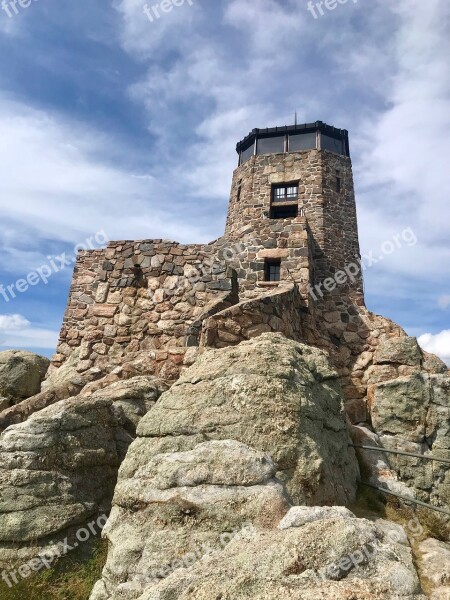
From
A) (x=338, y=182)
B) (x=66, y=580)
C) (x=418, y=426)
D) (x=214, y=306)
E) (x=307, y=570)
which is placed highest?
(x=338, y=182)

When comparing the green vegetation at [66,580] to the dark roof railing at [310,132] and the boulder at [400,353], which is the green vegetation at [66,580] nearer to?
the boulder at [400,353]

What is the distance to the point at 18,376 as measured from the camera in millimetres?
11633

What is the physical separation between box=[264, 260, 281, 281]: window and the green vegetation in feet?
26.6

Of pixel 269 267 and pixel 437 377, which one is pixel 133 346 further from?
pixel 437 377

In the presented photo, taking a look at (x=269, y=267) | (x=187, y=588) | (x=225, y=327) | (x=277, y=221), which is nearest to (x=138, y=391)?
(x=225, y=327)

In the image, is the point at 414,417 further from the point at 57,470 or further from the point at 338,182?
the point at 338,182

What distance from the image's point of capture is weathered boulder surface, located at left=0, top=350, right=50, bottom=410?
11297 millimetres

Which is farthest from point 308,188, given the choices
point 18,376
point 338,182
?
point 18,376

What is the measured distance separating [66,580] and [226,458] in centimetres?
243

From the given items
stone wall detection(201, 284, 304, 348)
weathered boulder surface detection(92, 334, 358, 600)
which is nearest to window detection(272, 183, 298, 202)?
stone wall detection(201, 284, 304, 348)

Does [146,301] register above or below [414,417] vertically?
above

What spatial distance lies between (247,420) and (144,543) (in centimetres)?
166

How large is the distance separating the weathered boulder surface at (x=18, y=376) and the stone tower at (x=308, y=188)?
10.6 meters

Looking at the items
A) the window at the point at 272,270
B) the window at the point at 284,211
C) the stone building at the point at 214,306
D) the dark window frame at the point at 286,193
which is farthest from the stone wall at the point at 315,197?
the window at the point at 272,270
